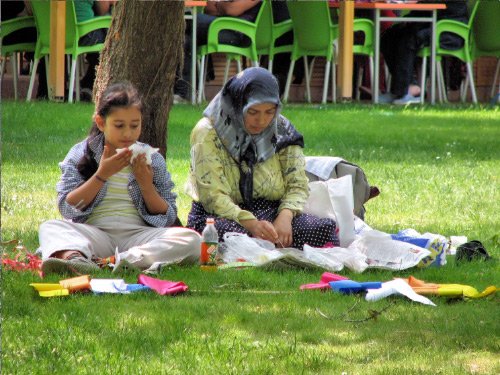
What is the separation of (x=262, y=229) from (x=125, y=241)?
2.19 ft

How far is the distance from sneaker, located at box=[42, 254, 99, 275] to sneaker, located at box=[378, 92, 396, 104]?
1154 cm

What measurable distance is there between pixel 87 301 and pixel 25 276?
2.11 feet

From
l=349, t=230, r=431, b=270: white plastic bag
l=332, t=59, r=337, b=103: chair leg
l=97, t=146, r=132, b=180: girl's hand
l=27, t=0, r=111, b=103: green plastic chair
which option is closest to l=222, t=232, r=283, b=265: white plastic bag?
l=349, t=230, r=431, b=270: white plastic bag

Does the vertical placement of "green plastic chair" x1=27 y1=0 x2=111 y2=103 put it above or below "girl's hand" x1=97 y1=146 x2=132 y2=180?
above

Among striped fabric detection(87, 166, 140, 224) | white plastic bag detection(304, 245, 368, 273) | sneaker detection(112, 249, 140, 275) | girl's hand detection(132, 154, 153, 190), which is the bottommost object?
white plastic bag detection(304, 245, 368, 273)

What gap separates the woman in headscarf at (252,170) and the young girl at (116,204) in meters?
0.27

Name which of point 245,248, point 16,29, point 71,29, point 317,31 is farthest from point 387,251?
point 317,31

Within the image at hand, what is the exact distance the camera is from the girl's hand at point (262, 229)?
5.64 meters

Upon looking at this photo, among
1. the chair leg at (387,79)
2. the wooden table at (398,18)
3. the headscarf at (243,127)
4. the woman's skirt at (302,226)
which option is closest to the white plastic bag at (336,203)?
the woman's skirt at (302,226)

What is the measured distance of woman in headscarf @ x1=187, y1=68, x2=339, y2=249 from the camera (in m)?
5.71

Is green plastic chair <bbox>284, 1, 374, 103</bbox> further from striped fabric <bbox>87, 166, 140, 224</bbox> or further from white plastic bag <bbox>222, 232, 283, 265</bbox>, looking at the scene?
striped fabric <bbox>87, 166, 140, 224</bbox>

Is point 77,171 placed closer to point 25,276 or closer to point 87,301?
point 25,276

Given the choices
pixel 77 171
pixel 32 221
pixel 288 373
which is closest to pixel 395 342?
pixel 288 373

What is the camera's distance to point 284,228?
574 centimetres
